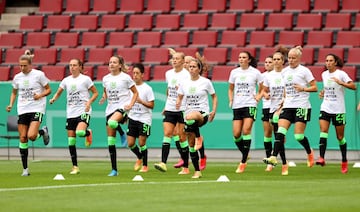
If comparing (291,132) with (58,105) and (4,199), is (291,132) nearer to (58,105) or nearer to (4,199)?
(58,105)

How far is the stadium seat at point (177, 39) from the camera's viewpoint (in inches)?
1279

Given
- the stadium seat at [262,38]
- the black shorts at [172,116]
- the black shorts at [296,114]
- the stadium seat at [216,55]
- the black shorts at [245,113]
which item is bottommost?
the black shorts at [172,116]

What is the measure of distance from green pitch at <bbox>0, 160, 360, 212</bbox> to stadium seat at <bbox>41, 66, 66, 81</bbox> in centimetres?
1031

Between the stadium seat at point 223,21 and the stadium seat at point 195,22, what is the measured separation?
0.25m

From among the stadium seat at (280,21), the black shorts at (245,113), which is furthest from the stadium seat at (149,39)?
the black shorts at (245,113)

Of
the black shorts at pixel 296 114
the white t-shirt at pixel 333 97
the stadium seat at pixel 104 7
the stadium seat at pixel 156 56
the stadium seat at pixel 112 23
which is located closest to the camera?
the black shorts at pixel 296 114

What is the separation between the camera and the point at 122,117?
21219 mm

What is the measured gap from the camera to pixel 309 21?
31.8 metres

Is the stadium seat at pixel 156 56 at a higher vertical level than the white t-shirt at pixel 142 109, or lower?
higher

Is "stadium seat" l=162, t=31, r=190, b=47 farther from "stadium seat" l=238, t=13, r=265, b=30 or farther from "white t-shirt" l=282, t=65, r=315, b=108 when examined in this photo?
"white t-shirt" l=282, t=65, r=315, b=108

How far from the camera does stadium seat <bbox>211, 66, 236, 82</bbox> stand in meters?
Result: 30.5

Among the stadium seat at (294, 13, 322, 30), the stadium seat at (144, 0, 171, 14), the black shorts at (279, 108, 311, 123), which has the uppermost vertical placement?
the stadium seat at (144, 0, 171, 14)

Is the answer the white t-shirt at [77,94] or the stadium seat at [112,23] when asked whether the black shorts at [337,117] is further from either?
the stadium seat at [112,23]

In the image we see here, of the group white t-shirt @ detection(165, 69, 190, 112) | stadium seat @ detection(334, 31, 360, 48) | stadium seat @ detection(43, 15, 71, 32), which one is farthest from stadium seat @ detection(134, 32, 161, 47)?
white t-shirt @ detection(165, 69, 190, 112)
